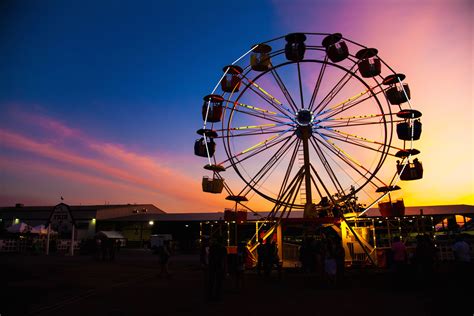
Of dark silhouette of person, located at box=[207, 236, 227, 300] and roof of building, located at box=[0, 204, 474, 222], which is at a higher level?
roof of building, located at box=[0, 204, 474, 222]

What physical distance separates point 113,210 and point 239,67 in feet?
130

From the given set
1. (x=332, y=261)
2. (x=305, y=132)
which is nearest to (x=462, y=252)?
(x=332, y=261)

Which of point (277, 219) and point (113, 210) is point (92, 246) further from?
point (277, 219)

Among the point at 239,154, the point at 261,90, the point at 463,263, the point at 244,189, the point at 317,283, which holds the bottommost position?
the point at 317,283

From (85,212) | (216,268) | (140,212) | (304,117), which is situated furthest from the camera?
(140,212)

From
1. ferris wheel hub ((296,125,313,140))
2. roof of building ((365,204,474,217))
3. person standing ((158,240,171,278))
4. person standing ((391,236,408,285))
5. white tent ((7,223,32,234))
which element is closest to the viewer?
person standing ((391,236,408,285))

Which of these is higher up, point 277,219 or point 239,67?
point 239,67

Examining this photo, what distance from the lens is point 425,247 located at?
1241 centimetres

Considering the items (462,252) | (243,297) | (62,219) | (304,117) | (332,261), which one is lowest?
(243,297)

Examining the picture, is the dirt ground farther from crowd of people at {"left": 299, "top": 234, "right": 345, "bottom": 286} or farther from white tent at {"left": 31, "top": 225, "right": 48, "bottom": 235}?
white tent at {"left": 31, "top": 225, "right": 48, "bottom": 235}

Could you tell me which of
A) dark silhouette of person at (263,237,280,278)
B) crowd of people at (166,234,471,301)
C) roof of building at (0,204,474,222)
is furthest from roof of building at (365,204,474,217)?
crowd of people at (166,234,471,301)

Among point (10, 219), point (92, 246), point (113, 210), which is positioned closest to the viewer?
point (92, 246)

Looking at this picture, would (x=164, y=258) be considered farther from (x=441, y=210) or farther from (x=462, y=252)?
(x=441, y=210)

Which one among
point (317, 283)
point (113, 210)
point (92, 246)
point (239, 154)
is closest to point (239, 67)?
point (239, 154)
